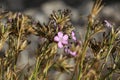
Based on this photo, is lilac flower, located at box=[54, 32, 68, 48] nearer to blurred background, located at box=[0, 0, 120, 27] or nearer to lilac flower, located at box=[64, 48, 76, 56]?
lilac flower, located at box=[64, 48, 76, 56]

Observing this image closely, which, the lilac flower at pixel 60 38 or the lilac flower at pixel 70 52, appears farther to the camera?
the lilac flower at pixel 70 52

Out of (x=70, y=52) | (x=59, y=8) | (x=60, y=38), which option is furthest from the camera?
(x=59, y=8)

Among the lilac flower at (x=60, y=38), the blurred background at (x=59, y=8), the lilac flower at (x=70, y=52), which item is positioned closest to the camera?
the lilac flower at (x=60, y=38)

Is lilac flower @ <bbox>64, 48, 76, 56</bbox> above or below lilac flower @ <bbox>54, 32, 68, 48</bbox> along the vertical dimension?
below

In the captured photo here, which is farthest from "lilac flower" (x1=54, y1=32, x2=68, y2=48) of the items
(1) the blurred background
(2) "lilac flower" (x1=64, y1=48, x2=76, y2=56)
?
(1) the blurred background

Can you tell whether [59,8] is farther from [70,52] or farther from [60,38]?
[60,38]

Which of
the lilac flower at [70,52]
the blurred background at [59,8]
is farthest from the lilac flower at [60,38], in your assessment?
the blurred background at [59,8]

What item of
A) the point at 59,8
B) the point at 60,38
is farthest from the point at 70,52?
the point at 59,8

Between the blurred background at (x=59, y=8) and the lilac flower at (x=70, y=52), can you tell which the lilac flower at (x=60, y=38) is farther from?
the blurred background at (x=59, y=8)

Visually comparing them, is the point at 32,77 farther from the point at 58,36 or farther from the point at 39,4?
the point at 39,4

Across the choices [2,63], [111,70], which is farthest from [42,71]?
[111,70]

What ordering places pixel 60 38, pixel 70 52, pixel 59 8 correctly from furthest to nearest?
pixel 59 8 → pixel 70 52 → pixel 60 38
